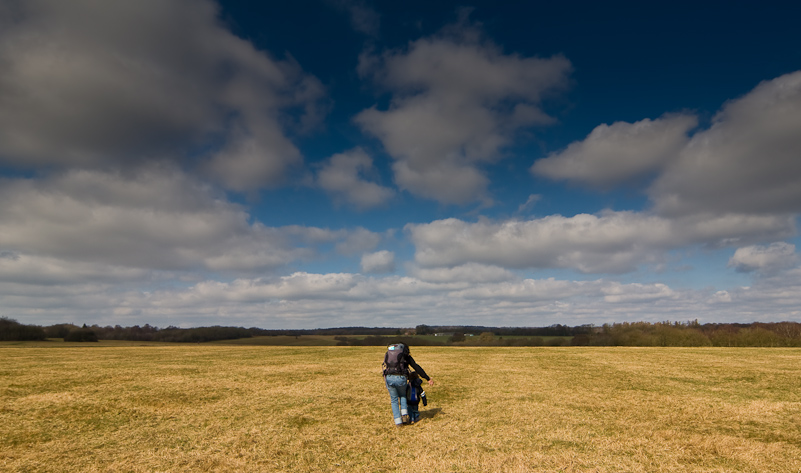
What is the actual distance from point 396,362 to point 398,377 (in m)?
0.52

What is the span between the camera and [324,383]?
2228 cm

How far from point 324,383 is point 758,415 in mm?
19810

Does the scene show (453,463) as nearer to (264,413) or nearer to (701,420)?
(264,413)

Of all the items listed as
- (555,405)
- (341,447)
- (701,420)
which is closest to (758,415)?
(701,420)

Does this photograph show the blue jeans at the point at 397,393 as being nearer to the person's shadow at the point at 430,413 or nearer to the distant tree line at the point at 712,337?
the person's shadow at the point at 430,413

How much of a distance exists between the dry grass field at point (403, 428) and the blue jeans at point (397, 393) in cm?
53

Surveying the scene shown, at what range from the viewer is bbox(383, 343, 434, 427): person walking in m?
13.1

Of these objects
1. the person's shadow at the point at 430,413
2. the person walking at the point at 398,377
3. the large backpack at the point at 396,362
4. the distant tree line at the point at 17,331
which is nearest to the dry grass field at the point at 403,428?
the person's shadow at the point at 430,413

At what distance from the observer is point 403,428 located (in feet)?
42.7

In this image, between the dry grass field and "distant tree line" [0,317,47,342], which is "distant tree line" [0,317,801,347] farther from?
the dry grass field

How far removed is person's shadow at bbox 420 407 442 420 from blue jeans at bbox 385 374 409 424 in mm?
1360

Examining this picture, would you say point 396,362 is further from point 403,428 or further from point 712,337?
point 712,337

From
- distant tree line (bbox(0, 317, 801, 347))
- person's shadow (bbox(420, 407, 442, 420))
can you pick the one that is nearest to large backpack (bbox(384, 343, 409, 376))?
person's shadow (bbox(420, 407, 442, 420))

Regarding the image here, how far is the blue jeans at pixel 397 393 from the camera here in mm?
13070
